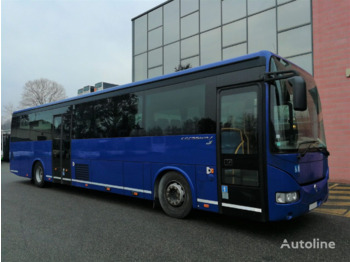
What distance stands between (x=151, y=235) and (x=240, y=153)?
2022 millimetres

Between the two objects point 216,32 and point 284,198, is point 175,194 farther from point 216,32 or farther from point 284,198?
point 216,32

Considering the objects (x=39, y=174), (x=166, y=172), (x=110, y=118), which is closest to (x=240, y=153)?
(x=166, y=172)

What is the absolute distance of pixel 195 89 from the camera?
5.58 metres

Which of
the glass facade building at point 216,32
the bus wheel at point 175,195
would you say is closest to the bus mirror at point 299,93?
the bus wheel at point 175,195

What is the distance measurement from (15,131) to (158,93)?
8.51 metres

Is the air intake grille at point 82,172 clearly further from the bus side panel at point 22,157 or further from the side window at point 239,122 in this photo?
the side window at point 239,122

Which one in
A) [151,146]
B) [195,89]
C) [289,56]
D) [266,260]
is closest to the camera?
[266,260]

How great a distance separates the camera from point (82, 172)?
8320 millimetres

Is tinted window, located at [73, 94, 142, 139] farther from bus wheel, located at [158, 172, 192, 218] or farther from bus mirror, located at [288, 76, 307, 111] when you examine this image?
bus mirror, located at [288, 76, 307, 111]

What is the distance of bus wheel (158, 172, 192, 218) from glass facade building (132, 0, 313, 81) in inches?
321

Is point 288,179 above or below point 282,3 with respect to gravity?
below

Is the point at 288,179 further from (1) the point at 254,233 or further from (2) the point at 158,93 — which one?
(2) the point at 158,93

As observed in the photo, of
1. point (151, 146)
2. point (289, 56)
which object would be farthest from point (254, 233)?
point (289, 56)

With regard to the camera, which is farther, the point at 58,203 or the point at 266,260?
the point at 58,203
